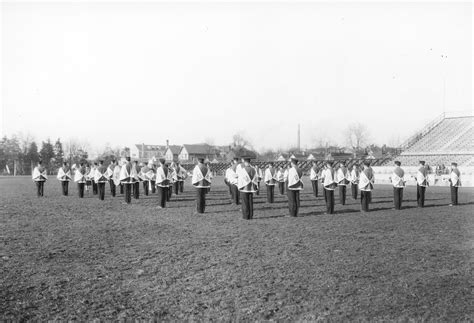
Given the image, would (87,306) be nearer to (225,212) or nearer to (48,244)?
(48,244)

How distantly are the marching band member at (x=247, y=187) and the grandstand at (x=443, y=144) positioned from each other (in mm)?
29859

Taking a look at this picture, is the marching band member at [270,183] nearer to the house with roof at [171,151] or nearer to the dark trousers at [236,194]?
the dark trousers at [236,194]

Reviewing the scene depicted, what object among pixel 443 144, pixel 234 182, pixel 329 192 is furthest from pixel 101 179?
pixel 443 144

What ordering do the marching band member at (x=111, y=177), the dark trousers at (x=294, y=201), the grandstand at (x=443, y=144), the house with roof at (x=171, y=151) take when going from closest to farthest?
the dark trousers at (x=294, y=201) → the marching band member at (x=111, y=177) → the grandstand at (x=443, y=144) → the house with roof at (x=171, y=151)

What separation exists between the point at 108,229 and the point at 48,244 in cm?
214

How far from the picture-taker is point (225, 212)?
15.2 meters

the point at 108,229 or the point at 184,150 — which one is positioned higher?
the point at 184,150

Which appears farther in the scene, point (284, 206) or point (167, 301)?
point (284, 206)

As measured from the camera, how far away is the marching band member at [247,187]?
13.1 metres

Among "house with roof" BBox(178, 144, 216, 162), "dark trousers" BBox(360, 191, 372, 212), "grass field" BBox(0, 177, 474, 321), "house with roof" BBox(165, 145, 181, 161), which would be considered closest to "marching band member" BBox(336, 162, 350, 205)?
"dark trousers" BBox(360, 191, 372, 212)

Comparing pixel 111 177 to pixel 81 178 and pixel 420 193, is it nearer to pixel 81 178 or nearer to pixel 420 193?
pixel 81 178

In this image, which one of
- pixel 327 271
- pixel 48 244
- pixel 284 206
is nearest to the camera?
pixel 327 271

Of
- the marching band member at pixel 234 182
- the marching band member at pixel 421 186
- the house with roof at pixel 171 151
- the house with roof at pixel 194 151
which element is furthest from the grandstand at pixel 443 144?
the house with roof at pixel 171 151

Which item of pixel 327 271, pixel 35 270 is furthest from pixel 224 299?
pixel 35 270
